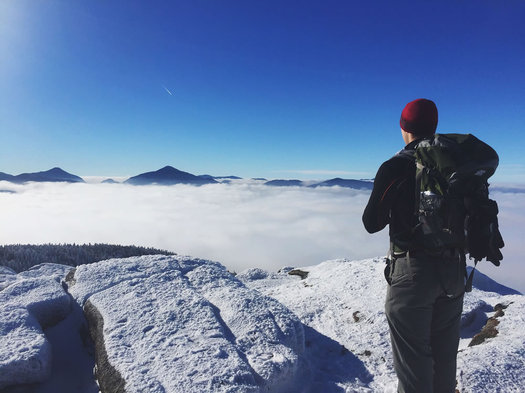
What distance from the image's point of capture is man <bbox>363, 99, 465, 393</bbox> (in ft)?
11.9

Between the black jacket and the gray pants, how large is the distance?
0.32m

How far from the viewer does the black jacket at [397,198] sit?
11.9 feet

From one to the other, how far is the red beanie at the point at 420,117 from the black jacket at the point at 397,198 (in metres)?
0.44

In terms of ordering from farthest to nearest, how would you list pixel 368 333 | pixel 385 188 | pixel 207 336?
pixel 368 333
pixel 207 336
pixel 385 188

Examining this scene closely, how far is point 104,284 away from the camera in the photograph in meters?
7.07

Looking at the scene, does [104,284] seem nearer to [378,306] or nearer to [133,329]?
[133,329]

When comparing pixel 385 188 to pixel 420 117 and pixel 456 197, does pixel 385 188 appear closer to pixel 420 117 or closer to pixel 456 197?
pixel 456 197

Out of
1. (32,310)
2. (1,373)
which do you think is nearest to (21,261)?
(32,310)

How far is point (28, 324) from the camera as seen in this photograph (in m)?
5.81

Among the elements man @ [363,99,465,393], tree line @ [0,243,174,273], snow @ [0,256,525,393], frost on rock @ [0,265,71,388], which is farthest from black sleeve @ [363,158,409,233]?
tree line @ [0,243,174,273]

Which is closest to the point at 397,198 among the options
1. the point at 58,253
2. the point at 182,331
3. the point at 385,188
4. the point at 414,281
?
the point at 385,188

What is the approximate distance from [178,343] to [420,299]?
140 inches

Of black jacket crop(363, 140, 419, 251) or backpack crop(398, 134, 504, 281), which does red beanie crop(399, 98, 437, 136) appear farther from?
black jacket crop(363, 140, 419, 251)

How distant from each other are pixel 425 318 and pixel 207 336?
327cm
